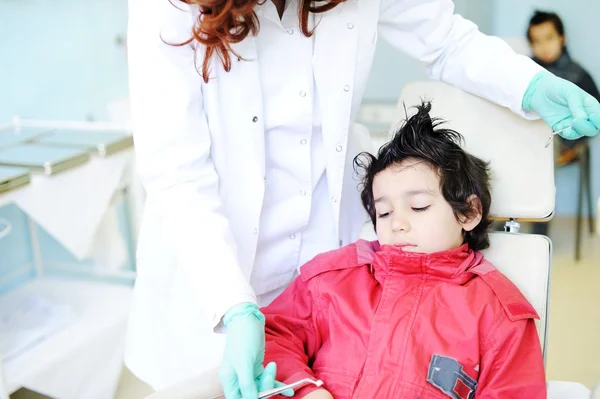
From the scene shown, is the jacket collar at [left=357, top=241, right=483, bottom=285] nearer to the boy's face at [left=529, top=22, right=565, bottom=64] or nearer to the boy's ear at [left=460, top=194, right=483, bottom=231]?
the boy's ear at [left=460, top=194, right=483, bottom=231]

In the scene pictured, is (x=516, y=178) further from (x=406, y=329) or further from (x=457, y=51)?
(x=406, y=329)

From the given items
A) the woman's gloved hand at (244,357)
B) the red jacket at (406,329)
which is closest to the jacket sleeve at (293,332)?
the red jacket at (406,329)

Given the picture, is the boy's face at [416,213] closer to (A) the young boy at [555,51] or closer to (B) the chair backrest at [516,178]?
(B) the chair backrest at [516,178]

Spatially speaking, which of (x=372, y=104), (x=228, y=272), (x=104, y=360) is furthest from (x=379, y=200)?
(x=372, y=104)

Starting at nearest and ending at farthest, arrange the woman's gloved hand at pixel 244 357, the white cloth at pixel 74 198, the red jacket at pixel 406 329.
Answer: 1. the woman's gloved hand at pixel 244 357
2. the red jacket at pixel 406 329
3. the white cloth at pixel 74 198

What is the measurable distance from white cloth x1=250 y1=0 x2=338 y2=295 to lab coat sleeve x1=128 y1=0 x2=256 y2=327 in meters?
0.18

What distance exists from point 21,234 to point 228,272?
1.73 meters

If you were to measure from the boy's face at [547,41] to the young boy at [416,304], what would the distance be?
2202mm

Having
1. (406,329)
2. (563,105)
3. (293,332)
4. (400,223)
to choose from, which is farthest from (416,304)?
(563,105)

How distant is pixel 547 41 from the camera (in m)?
3.30

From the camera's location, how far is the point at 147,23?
3.68 feet

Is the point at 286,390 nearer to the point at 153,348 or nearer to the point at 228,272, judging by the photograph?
the point at 228,272

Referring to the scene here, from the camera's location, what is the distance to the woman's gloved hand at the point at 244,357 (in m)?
1.04

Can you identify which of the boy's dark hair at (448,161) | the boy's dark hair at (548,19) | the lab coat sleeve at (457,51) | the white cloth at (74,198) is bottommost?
the white cloth at (74,198)
